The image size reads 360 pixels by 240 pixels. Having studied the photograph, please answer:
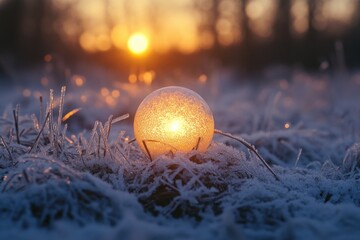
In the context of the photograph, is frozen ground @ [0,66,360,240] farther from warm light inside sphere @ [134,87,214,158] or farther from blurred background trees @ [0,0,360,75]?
blurred background trees @ [0,0,360,75]

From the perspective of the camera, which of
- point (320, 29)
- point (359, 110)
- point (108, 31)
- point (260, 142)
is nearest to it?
point (260, 142)

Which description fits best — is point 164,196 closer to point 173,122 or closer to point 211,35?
point 173,122

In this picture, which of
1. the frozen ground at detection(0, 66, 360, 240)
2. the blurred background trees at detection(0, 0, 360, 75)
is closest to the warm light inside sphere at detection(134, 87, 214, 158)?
the frozen ground at detection(0, 66, 360, 240)

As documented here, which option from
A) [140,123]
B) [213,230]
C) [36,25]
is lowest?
[213,230]

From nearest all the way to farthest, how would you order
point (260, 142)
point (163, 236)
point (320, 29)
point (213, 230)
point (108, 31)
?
point (163, 236) < point (213, 230) < point (260, 142) < point (320, 29) < point (108, 31)

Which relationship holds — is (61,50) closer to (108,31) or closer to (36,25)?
(36,25)

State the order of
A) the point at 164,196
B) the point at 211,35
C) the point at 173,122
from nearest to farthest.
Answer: the point at 164,196 → the point at 173,122 → the point at 211,35

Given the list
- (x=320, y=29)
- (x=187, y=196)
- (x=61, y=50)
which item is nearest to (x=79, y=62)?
(x=61, y=50)

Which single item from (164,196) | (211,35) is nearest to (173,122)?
(164,196)

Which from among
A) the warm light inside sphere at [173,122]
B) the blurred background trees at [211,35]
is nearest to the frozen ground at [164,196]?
the warm light inside sphere at [173,122]

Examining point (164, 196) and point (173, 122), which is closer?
point (164, 196)
